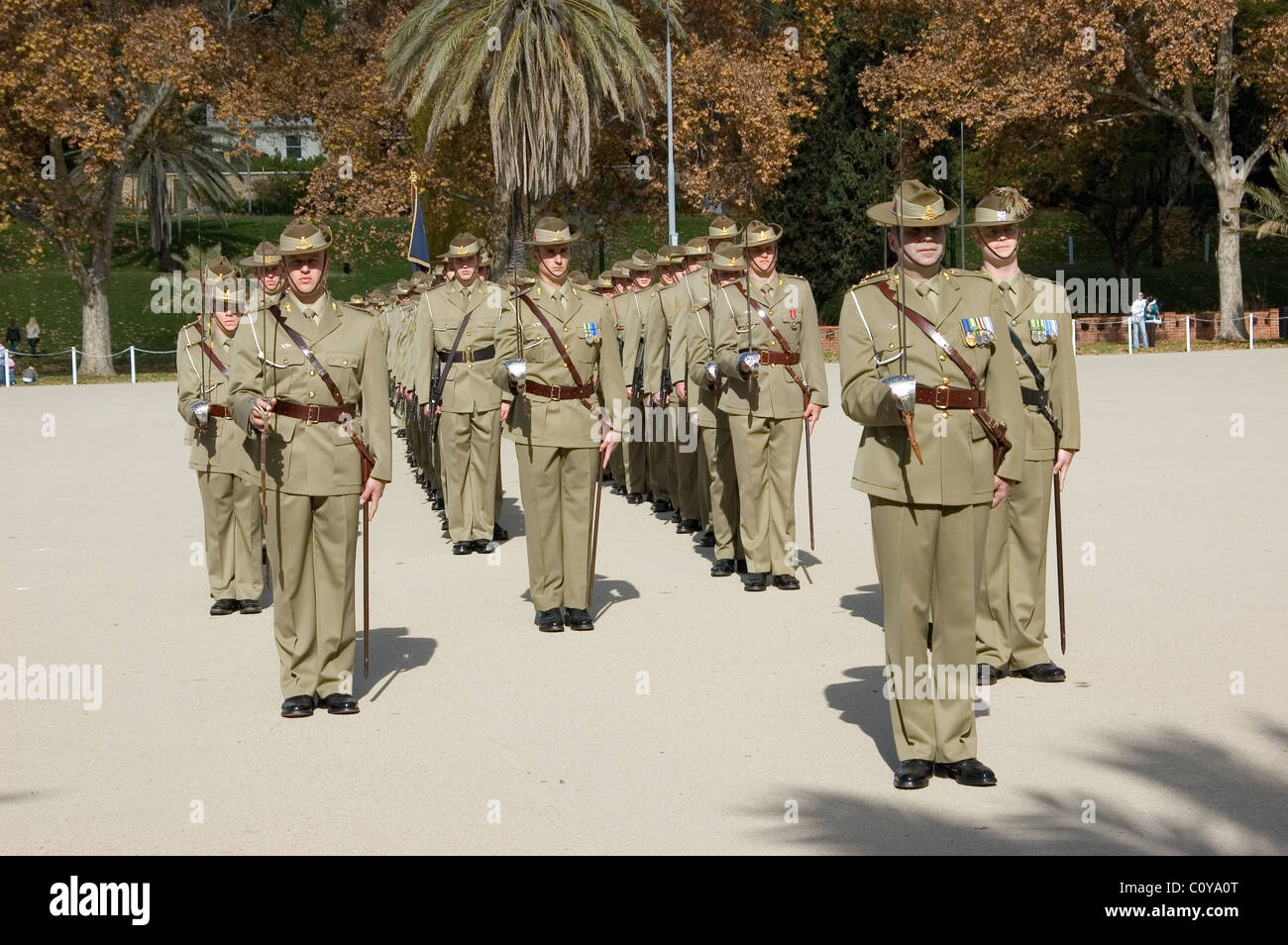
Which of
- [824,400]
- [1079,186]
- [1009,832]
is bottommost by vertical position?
[1009,832]

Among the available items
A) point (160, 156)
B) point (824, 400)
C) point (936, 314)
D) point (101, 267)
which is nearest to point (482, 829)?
point (936, 314)

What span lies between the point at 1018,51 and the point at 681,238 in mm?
23574

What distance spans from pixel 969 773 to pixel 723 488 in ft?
18.7

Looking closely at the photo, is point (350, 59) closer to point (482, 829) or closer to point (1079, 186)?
point (1079, 186)

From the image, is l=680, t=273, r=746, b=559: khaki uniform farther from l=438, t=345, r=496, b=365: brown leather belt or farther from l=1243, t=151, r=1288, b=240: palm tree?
l=1243, t=151, r=1288, b=240: palm tree

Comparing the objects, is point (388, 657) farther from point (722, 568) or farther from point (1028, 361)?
point (1028, 361)

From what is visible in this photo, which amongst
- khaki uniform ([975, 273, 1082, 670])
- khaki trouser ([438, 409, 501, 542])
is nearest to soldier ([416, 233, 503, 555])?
khaki trouser ([438, 409, 501, 542])

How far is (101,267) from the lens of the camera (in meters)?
42.4

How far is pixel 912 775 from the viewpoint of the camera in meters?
6.61

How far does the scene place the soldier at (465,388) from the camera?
13.8 metres

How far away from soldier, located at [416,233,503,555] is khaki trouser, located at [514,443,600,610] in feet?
10.6

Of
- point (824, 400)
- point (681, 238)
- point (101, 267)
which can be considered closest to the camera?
point (824, 400)

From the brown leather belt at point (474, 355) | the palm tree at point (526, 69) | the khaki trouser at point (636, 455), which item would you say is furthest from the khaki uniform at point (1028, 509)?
the palm tree at point (526, 69)

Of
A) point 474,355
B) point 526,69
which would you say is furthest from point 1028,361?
point 526,69
